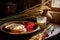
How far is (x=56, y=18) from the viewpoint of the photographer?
133cm

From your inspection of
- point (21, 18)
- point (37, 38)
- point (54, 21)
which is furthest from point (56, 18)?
point (37, 38)

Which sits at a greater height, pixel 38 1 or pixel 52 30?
pixel 38 1

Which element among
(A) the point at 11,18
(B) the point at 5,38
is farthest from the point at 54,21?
(B) the point at 5,38

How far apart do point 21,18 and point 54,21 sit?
0.32 metres

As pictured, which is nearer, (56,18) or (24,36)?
(24,36)

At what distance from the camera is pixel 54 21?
4.38ft

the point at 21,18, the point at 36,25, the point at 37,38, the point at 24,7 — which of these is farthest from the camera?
the point at 24,7

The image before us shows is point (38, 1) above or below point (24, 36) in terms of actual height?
above

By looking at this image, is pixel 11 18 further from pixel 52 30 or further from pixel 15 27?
pixel 52 30

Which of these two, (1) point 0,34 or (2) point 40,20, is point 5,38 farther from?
(2) point 40,20

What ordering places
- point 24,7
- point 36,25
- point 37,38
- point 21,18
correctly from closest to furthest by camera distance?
1. point 37,38
2. point 36,25
3. point 21,18
4. point 24,7

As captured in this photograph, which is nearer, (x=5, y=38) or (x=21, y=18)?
(x=5, y=38)

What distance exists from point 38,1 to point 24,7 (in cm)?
14

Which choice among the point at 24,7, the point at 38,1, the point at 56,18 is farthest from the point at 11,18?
the point at 56,18
